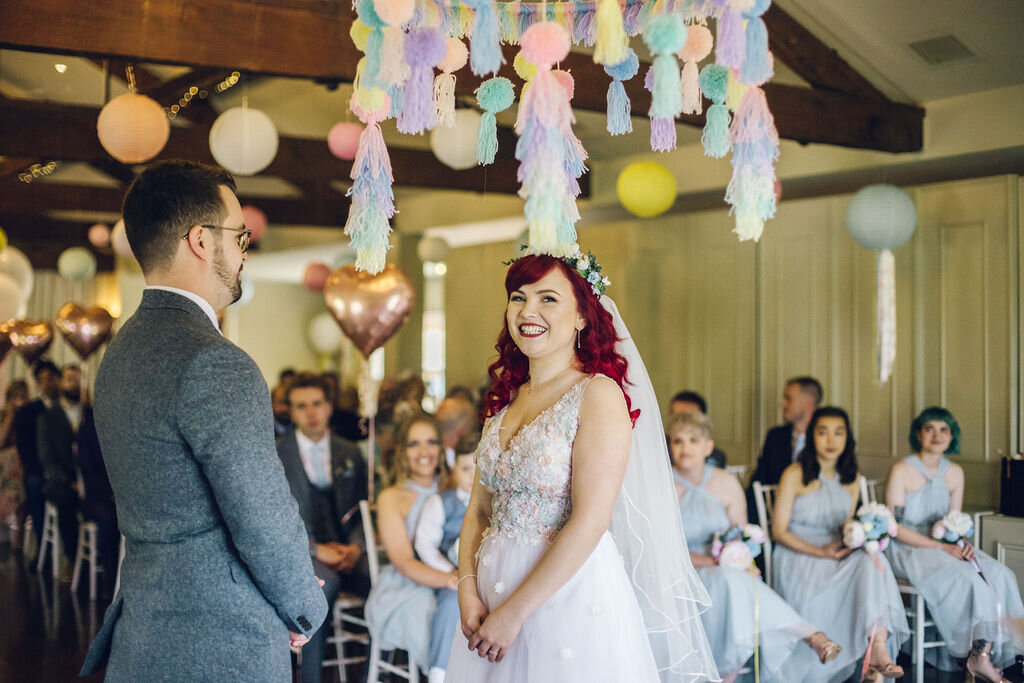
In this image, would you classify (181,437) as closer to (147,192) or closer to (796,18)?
(147,192)

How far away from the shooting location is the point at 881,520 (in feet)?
15.1

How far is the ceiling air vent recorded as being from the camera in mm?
5449

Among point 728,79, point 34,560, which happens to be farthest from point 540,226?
point 34,560

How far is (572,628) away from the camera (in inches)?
89.4

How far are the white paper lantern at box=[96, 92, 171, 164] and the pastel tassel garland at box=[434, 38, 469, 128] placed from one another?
9.85 feet

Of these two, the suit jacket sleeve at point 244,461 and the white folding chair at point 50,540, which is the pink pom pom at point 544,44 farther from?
the white folding chair at point 50,540

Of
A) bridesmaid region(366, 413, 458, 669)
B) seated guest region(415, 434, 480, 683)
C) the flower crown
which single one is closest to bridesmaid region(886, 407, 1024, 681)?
seated guest region(415, 434, 480, 683)

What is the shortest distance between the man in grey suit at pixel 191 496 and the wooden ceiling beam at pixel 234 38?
224cm

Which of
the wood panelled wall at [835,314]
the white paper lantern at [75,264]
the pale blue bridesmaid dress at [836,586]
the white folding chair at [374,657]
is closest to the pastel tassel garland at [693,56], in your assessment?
the white folding chair at [374,657]

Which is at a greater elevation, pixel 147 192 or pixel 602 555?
pixel 147 192

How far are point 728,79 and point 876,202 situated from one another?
3.83 metres

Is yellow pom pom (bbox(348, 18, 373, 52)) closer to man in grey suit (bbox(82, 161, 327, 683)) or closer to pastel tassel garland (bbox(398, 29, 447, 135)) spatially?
pastel tassel garland (bbox(398, 29, 447, 135))

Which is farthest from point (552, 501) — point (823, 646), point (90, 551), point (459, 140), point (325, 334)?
point (325, 334)

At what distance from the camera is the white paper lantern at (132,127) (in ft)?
15.7
